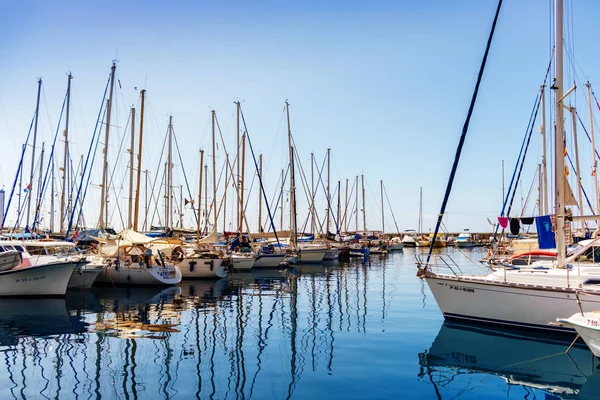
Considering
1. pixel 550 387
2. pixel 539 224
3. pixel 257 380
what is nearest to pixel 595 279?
pixel 539 224

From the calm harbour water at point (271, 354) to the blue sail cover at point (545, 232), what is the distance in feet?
14.1

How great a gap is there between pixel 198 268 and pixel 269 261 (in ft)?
40.4

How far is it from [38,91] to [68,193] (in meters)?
18.4

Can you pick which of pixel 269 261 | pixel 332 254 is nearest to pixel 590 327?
pixel 269 261

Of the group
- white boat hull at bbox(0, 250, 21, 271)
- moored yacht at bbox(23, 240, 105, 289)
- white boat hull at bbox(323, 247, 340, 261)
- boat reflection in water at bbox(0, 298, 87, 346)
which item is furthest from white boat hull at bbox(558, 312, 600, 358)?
white boat hull at bbox(323, 247, 340, 261)

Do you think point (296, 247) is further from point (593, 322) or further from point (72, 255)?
point (593, 322)

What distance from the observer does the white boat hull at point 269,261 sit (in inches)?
1785

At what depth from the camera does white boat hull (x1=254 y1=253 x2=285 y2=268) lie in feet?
149

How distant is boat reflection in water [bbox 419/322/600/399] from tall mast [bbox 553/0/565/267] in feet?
11.5

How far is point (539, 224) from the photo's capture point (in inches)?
715

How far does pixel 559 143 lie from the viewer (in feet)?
53.2

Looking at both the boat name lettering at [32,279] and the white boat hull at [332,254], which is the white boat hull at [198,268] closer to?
the boat name lettering at [32,279]

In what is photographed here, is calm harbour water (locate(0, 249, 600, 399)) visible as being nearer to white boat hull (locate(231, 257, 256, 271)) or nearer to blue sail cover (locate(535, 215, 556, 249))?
blue sail cover (locate(535, 215, 556, 249))

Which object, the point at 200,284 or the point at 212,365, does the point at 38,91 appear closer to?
the point at 200,284
